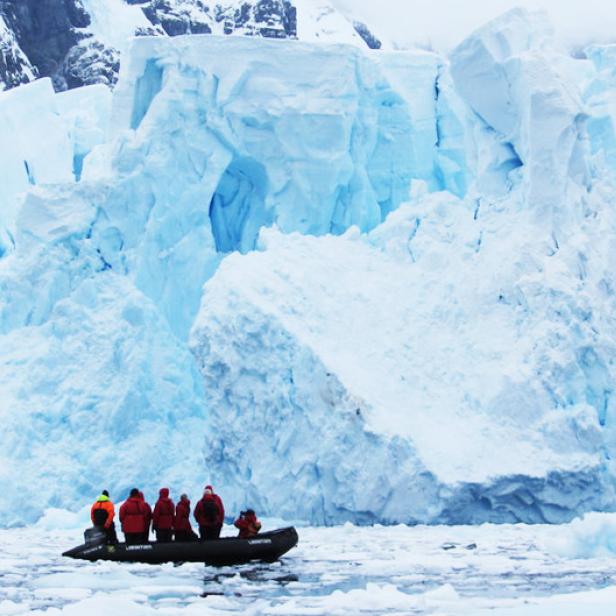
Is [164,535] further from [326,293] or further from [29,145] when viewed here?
[29,145]

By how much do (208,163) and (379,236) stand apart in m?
2.87

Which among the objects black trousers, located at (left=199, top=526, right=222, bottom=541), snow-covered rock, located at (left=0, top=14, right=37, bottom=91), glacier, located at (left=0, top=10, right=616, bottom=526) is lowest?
black trousers, located at (left=199, top=526, right=222, bottom=541)

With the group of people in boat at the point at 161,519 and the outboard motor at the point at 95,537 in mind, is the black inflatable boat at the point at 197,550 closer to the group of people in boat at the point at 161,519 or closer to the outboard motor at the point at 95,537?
the outboard motor at the point at 95,537

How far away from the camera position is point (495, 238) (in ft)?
48.4

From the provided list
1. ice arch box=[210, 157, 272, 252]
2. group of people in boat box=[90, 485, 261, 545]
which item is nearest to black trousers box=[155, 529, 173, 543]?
group of people in boat box=[90, 485, 261, 545]

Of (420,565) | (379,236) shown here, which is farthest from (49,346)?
(420,565)

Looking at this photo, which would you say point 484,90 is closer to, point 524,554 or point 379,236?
point 379,236

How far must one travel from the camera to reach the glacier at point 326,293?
1311 cm

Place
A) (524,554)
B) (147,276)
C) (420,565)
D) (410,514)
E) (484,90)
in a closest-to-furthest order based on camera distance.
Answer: (420,565), (524,554), (410,514), (484,90), (147,276)

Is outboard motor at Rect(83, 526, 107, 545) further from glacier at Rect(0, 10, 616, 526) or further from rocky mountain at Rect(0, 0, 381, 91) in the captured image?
rocky mountain at Rect(0, 0, 381, 91)

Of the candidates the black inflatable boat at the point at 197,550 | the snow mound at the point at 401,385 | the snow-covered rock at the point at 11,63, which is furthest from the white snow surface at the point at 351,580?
the snow-covered rock at the point at 11,63

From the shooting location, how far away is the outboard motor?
1029 centimetres

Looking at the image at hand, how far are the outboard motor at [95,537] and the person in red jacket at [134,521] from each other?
0.20 m

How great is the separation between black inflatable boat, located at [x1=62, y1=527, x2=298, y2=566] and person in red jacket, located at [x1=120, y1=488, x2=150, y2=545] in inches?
5.6
